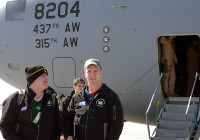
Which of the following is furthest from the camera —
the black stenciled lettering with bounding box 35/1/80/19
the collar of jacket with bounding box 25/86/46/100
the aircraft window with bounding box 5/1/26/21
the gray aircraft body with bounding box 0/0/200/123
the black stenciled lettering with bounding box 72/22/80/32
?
the aircraft window with bounding box 5/1/26/21

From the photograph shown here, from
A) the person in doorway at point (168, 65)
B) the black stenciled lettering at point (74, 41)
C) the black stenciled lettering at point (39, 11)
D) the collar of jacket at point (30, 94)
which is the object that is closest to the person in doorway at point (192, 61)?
the person in doorway at point (168, 65)

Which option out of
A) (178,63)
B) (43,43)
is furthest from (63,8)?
(178,63)

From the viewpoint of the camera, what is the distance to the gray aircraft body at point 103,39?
8.48 meters

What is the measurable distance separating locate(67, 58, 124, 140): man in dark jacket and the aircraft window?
5.64 meters

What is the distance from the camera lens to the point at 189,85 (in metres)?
9.19

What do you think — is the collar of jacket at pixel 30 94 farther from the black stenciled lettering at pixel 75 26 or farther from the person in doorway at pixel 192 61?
the person in doorway at pixel 192 61

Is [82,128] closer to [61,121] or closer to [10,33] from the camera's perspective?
[61,121]

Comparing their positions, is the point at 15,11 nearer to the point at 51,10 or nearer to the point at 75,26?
the point at 51,10

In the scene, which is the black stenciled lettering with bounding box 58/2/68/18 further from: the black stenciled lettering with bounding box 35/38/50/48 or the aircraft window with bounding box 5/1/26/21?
the aircraft window with bounding box 5/1/26/21

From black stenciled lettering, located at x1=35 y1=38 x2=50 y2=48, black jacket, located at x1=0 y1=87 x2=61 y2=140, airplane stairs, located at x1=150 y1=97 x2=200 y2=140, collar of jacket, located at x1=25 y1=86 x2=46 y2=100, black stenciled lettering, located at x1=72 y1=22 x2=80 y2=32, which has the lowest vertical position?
airplane stairs, located at x1=150 y1=97 x2=200 y2=140

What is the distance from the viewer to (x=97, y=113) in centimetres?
466

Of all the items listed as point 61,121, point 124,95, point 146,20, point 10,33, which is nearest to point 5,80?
point 10,33

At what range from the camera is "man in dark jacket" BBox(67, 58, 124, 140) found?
462 cm

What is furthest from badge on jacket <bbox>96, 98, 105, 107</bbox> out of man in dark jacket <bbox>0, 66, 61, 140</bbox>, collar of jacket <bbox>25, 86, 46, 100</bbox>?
collar of jacket <bbox>25, 86, 46, 100</bbox>
